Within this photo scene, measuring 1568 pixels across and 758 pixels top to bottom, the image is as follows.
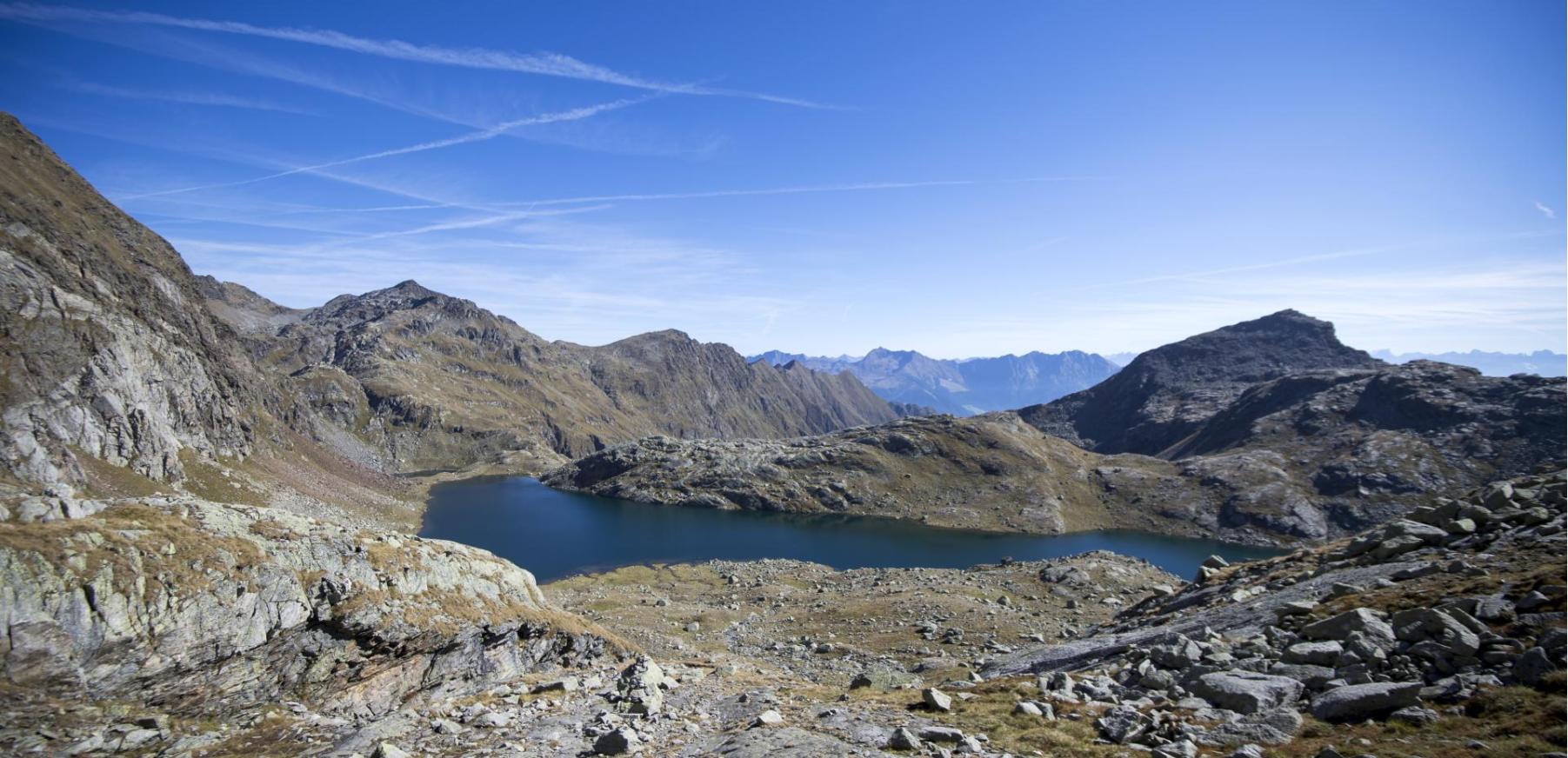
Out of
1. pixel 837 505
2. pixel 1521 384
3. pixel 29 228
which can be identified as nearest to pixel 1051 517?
pixel 837 505

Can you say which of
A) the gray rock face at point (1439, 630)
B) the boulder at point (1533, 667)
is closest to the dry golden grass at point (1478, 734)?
the boulder at point (1533, 667)

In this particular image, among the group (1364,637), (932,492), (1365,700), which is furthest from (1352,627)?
(932,492)

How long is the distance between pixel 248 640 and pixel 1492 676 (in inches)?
1373

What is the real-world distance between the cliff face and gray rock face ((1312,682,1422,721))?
361 ft

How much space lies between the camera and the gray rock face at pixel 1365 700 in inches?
553

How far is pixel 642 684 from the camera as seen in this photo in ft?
75.4

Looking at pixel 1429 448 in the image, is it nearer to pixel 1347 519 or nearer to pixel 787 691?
pixel 1347 519

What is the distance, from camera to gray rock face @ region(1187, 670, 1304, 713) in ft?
52.9

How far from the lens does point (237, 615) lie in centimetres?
2152

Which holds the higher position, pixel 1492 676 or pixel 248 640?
pixel 1492 676

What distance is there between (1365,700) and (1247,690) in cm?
254

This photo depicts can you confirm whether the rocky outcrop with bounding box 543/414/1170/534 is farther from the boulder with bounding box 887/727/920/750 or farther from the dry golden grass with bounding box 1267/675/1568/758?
the dry golden grass with bounding box 1267/675/1568/758

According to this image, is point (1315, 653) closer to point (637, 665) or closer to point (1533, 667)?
point (1533, 667)

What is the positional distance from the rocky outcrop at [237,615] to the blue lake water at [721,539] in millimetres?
80307
